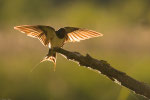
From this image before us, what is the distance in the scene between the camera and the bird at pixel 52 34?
5.64 ft

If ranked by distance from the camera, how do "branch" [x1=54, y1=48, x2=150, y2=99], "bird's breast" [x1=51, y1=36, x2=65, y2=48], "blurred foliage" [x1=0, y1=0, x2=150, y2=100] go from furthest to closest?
1. "blurred foliage" [x1=0, y1=0, x2=150, y2=100]
2. "bird's breast" [x1=51, y1=36, x2=65, y2=48]
3. "branch" [x1=54, y1=48, x2=150, y2=99]

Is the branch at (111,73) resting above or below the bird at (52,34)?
below

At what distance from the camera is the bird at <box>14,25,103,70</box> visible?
172 cm

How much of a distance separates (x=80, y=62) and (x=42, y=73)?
8.86 ft

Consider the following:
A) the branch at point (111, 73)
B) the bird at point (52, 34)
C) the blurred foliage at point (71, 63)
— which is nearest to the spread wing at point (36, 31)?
the bird at point (52, 34)

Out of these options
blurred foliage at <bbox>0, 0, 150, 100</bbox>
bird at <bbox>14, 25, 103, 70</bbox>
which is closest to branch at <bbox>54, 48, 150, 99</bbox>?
bird at <bbox>14, 25, 103, 70</bbox>

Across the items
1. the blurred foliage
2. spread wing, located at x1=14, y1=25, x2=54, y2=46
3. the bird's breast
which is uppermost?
spread wing, located at x1=14, y1=25, x2=54, y2=46

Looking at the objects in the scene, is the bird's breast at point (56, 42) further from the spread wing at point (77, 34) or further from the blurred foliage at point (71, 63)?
the blurred foliage at point (71, 63)

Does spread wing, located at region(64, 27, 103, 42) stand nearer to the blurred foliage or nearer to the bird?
the bird

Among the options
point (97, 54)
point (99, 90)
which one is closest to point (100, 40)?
point (97, 54)

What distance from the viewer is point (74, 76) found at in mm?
4320

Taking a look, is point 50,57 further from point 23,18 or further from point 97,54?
point 23,18

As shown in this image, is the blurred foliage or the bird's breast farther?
the blurred foliage

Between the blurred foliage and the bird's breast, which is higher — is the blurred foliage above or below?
below
